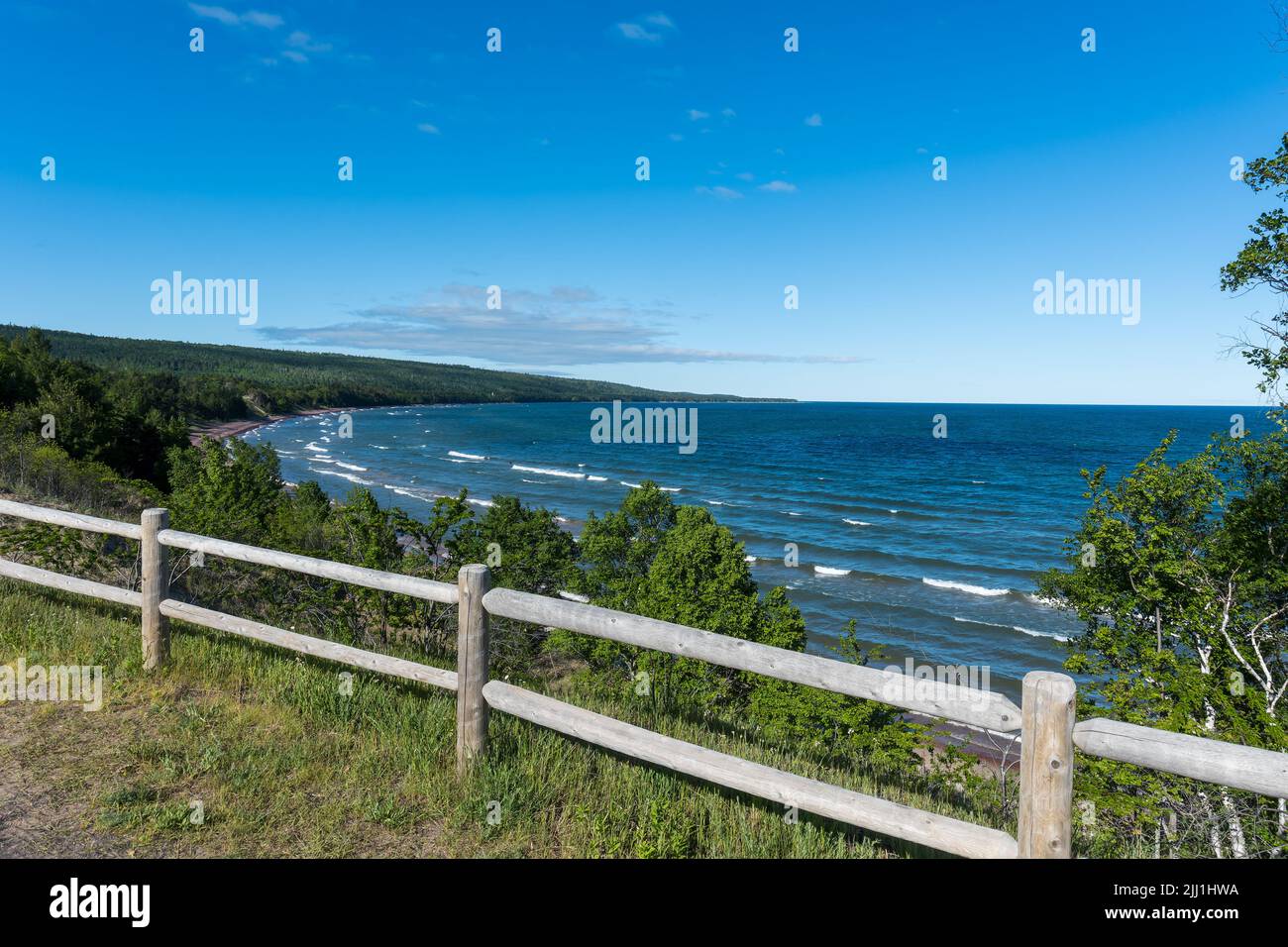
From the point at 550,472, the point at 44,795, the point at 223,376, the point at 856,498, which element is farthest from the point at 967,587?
the point at 223,376

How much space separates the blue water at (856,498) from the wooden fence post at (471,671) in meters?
14.2

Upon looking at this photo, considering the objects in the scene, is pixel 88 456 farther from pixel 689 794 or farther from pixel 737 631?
pixel 689 794

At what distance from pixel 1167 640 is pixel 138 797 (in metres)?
11.7

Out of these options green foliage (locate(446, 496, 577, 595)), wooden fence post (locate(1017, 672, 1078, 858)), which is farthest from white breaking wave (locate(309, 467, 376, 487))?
wooden fence post (locate(1017, 672, 1078, 858))

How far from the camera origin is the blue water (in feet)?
69.4

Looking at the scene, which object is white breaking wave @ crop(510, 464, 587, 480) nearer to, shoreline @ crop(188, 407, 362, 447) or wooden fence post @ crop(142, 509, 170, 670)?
shoreline @ crop(188, 407, 362, 447)

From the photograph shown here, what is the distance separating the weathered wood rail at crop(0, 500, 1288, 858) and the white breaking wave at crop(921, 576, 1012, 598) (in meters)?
22.9

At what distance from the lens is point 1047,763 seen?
3.07 meters

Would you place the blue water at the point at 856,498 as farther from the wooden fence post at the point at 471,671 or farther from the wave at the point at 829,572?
the wooden fence post at the point at 471,671

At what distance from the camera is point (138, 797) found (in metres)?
4.18

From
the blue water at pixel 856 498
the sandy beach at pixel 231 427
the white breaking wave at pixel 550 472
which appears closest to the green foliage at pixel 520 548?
the blue water at pixel 856 498

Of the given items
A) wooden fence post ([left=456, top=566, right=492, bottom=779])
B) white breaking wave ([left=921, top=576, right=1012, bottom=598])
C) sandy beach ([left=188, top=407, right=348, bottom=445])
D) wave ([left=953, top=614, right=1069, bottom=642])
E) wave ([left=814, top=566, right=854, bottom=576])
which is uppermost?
sandy beach ([left=188, top=407, right=348, bottom=445])

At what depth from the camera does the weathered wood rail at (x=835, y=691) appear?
2.93 metres
